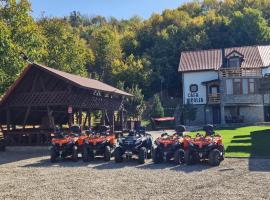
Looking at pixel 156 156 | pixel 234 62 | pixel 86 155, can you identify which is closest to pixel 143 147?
pixel 156 156

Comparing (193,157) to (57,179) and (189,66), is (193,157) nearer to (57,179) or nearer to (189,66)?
(57,179)

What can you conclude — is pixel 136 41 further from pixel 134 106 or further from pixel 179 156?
pixel 179 156

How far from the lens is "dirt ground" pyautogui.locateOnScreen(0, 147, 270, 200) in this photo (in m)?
10.2

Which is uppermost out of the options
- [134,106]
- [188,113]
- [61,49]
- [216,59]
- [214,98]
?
[61,49]

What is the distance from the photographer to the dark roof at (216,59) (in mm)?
46031

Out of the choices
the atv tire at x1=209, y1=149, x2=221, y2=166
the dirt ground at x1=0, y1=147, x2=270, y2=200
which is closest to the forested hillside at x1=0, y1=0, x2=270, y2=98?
the dirt ground at x1=0, y1=147, x2=270, y2=200

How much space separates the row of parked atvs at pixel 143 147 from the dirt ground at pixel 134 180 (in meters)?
0.41

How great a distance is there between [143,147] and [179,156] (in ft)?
5.45

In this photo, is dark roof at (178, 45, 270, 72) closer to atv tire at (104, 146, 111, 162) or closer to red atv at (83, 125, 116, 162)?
red atv at (83, 125, 116, 162)

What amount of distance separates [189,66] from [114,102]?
19177 mm

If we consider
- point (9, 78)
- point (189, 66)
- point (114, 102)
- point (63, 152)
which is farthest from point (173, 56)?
point (63, 152)

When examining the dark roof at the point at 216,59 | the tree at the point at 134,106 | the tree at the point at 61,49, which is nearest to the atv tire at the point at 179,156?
the tree at the point at 134,106

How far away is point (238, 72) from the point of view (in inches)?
1721

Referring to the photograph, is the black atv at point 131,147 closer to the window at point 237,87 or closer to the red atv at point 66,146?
the red atv at point 66,146
